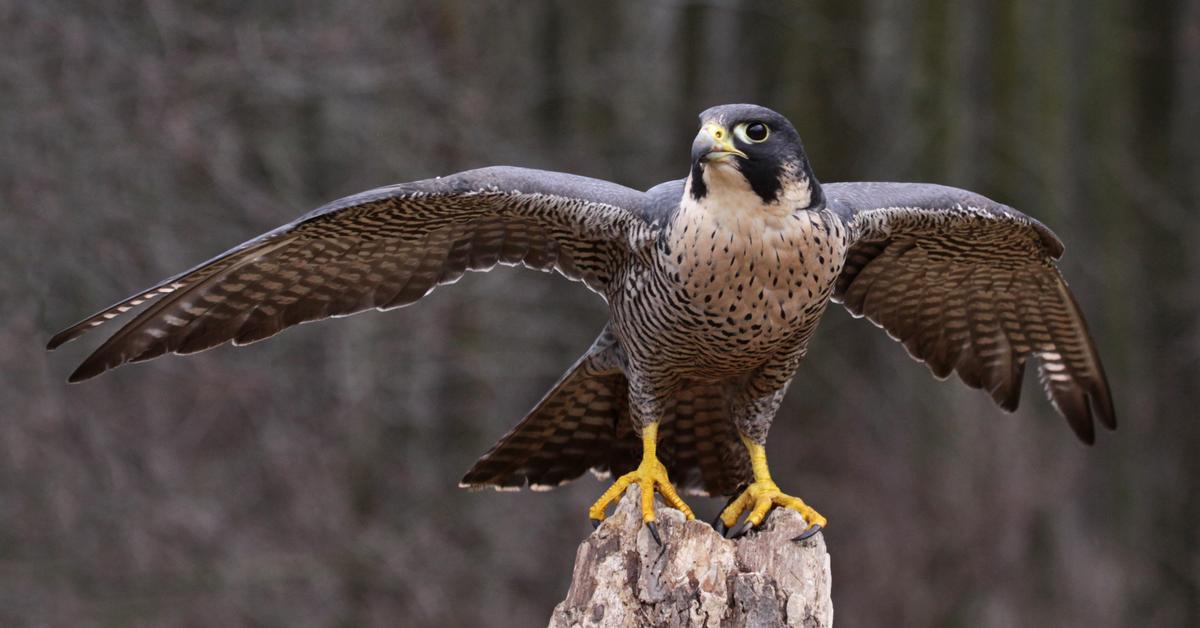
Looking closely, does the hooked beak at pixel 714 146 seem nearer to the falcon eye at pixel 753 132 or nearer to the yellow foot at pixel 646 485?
the falcon eye at pixel 753 132

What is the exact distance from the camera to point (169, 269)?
8227mm

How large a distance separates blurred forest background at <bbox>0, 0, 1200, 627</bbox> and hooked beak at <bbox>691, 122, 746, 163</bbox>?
481 cm

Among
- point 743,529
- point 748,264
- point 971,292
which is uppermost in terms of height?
point 748,264

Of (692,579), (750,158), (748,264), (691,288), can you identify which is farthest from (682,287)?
(692,579)

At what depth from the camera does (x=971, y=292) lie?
212 inches

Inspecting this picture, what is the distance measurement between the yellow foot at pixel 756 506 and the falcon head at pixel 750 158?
92 centimetres

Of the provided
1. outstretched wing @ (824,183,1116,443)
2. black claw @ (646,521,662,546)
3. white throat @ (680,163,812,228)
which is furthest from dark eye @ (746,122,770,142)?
black claw @ (646,521,662,546)

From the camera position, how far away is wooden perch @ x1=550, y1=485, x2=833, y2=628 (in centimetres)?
419

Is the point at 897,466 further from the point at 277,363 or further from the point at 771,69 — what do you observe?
the point at 277,363

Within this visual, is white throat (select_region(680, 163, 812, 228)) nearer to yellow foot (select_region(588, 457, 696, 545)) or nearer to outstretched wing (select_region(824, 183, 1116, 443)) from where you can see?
outstretched wing (select_region(824, 183, 1116, 443))

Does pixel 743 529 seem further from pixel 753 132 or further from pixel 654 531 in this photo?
pixel 753 132

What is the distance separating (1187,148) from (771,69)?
2.87 metres

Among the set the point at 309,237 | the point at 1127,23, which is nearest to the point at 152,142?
the point at 309,237

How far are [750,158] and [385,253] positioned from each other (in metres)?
1.30
